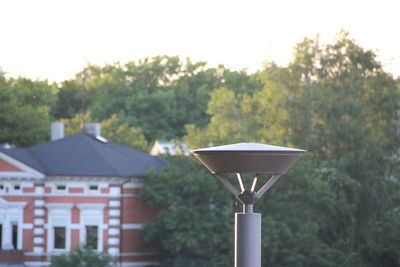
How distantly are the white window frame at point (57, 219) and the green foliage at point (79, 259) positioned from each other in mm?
3374

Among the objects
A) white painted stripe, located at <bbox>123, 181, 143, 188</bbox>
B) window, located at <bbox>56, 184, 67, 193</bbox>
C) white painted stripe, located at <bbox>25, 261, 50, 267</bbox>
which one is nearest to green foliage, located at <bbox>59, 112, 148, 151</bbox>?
white painted stripe, located at <bbox>123, 181, 143, 188</bbox>

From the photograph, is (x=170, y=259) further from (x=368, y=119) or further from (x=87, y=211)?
(x=368, y=119)

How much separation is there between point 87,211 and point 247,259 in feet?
91.6

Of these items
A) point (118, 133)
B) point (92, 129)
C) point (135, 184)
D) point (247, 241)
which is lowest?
point (247, 241)

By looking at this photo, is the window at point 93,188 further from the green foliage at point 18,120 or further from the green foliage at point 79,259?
the green foliage at point 18,120

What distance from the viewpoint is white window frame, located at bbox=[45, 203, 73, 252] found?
36906 millimetres

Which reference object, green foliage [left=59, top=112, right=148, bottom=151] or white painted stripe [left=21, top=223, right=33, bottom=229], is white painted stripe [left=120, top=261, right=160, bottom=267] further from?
green foliage [left=59, top=112, right=148, bottom=151]

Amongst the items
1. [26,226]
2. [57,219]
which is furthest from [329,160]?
[26,226]

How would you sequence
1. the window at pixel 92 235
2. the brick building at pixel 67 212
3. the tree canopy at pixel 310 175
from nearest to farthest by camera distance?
the tree canopy at pixel 310 175
the brick building at pixel 67 212
the window at pixel 92 235

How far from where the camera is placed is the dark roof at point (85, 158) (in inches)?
1508

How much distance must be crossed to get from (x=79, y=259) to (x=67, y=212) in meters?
4.41

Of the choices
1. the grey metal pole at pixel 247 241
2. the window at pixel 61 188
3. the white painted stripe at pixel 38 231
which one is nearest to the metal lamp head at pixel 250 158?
the grey metal pole at pixel 247 241

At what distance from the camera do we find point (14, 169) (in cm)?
3744

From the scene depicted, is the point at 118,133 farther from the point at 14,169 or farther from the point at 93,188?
the point at 14,169
